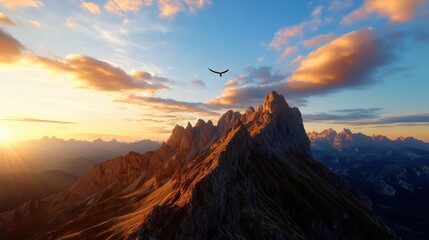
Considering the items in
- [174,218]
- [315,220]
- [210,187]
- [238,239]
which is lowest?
[315,220]

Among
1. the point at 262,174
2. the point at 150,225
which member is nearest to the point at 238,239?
the point at 150,225

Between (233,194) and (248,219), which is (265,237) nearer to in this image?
(248,219)

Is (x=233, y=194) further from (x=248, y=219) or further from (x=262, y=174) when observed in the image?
→ (x=262, y=174)

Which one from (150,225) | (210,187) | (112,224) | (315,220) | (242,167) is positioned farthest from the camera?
(315,220)

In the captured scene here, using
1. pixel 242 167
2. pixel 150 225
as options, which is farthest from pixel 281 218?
pixel 150 225

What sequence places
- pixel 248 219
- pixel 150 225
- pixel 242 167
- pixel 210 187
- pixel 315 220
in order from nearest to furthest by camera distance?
pixel 150 225
pixel 210 187
pixel 248 219
pixel 242 167
pixel 315 220

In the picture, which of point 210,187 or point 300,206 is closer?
point 210,187

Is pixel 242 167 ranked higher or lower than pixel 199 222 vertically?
higher

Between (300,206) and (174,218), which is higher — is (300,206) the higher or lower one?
the lower one

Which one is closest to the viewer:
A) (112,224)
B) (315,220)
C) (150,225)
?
(150,225)
